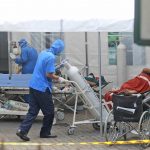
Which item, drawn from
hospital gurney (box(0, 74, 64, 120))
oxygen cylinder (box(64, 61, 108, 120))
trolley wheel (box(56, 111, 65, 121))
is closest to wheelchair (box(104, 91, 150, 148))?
oxygen cylinder (box(64, 61, 108, 120))

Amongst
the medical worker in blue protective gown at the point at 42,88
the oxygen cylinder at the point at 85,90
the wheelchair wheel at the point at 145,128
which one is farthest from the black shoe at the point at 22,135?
the wheelchair wheel at the point at 145,128

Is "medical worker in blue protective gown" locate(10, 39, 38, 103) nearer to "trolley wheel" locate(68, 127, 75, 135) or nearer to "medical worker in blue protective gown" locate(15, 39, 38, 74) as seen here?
"medical worker in blue protective gown" locate(15, 39, 38, 74)

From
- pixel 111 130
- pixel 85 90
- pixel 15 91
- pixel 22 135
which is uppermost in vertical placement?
pixel 85 90

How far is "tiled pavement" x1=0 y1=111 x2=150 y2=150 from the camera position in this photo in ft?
21.1

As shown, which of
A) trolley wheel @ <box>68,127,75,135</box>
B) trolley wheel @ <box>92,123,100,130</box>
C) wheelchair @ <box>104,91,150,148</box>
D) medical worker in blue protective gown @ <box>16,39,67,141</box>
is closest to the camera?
wheelchair @ <box>104,91,150,148</box>

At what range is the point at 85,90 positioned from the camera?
7.40 m

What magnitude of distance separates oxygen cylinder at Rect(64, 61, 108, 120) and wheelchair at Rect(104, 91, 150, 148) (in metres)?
0.87

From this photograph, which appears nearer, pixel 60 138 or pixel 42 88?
pixel 42 88

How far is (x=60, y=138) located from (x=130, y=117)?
62.1 inches

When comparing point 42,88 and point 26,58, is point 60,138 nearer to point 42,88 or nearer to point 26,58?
point 42,88

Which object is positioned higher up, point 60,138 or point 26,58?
point 26,58

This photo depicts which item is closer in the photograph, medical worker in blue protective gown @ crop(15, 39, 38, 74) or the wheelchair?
the wheelchair

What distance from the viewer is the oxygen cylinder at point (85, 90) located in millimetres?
7363

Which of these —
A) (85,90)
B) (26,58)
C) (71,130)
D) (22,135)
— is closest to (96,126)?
(71,130)
